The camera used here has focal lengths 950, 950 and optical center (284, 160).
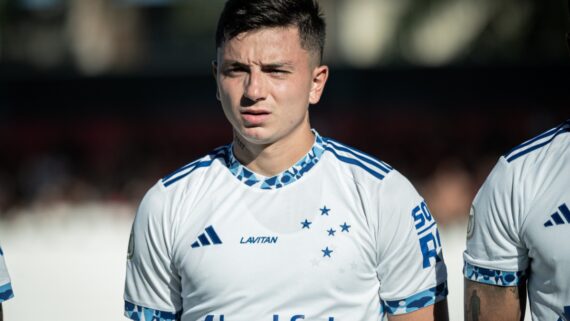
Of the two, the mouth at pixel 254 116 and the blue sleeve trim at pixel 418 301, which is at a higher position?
A: the mouth at pixel 254 116

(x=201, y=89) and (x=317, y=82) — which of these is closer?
(x=317, y=82)

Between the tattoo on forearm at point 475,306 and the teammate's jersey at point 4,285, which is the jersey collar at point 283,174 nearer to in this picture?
the tattoo on forearm at point 475,306

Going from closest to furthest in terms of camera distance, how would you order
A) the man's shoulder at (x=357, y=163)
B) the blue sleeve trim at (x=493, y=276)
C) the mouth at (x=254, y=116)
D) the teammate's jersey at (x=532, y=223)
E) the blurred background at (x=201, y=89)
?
the teammate's jersey at (x=532, y=223) < the blue sleeve trim at (x=493, y=276) < the mouth at (x=254, y=116) < the man's shoulder at (x=357, y=163) < the blurred background at (x=201, y=89)

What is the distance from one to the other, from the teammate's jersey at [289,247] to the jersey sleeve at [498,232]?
179 mm

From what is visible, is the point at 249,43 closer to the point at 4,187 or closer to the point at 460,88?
the point at 460,88

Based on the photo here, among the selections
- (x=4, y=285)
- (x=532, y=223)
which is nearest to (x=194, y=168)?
(x=4, y=285)

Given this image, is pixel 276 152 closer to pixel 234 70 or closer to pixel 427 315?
pixel 234 70

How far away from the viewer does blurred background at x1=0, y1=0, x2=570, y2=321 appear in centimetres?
1399

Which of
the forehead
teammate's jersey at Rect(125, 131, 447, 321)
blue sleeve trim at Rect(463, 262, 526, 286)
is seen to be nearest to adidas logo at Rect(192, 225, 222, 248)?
teammate's jersey at Rect(125, 131, 447, 321)

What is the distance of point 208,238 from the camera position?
3209 mm

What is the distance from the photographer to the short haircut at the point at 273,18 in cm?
317

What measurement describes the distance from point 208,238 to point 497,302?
3.20ft

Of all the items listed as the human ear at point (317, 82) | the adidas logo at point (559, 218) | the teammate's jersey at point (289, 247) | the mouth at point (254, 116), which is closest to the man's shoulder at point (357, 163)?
the teammate's jersey at point (289, 247)

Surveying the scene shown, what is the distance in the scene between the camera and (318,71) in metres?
3.29
